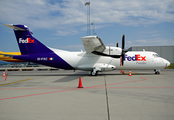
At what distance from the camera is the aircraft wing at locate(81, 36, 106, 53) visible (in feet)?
42.7

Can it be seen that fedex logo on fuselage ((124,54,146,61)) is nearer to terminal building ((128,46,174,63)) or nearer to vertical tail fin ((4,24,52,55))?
vertical tail fin ((4,24,52,55))

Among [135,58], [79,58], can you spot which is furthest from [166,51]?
[79,58]

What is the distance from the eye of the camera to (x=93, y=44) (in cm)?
1442

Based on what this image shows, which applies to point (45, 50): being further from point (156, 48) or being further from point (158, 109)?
point (156, 48)

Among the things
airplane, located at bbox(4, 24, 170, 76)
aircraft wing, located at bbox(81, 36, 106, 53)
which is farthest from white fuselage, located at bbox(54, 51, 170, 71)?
aircraft wing, located at bbox(81, 36, 106, 53)

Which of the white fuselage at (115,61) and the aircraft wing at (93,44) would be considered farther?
the white fuselage at (115,61)

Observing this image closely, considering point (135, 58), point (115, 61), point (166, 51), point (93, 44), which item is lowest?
point (115, 61)

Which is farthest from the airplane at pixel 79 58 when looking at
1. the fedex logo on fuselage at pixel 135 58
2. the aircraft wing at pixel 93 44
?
the aircraft wing at pixel 93 44

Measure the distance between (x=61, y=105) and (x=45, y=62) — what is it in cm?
1336

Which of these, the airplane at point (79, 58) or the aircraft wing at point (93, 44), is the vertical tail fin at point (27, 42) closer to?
the airplane at point (79, 58)

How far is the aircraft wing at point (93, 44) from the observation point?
13.0m

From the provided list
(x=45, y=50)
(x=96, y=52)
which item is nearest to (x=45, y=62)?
(x=45, y=50)

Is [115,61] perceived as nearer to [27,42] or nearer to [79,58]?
[79,58]

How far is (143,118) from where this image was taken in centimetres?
402
